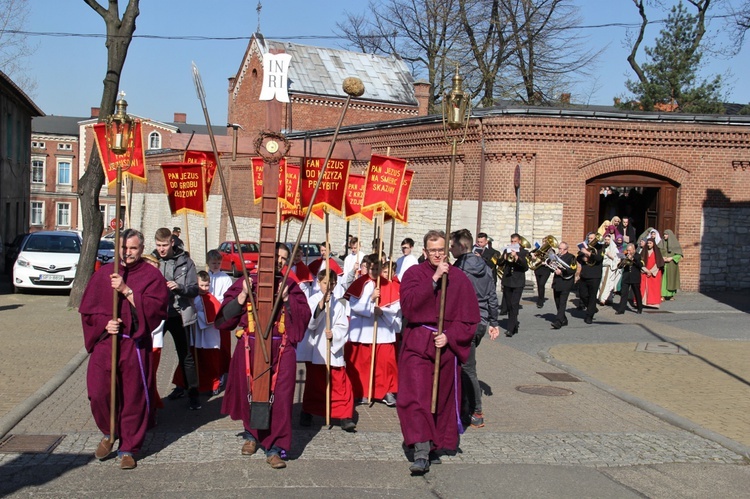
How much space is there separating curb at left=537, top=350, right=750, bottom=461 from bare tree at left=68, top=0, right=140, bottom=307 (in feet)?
34.0

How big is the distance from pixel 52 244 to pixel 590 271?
43.5 ft

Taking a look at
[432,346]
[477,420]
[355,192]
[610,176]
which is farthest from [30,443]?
[610,176]

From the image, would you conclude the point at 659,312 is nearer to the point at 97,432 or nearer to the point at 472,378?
the point at 472,378

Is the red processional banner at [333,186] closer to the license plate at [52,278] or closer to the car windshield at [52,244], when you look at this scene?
the license plate at [52,278]

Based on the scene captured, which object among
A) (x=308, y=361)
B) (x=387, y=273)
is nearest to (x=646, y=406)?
(x=387, y=273)

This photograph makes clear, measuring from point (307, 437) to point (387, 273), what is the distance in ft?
8.01

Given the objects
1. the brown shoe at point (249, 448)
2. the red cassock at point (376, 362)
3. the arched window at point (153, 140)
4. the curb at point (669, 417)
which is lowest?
the curb at point (669, 417)

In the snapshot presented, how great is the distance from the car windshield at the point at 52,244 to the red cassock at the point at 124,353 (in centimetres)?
1543

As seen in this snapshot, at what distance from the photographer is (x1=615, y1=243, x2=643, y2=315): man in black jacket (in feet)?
58.4

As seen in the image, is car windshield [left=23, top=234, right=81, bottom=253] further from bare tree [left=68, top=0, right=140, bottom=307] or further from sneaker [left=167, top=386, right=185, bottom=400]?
sneaker [left=167, top=386, right=185, bottom=400]

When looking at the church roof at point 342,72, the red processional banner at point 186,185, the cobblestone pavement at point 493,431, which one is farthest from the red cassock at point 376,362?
the church roof at point 342,72

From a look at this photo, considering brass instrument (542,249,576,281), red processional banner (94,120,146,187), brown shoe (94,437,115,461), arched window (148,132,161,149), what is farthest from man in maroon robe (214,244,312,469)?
arched window (148,132,161,149)

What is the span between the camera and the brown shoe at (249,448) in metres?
7.19

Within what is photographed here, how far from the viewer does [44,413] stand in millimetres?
8602
